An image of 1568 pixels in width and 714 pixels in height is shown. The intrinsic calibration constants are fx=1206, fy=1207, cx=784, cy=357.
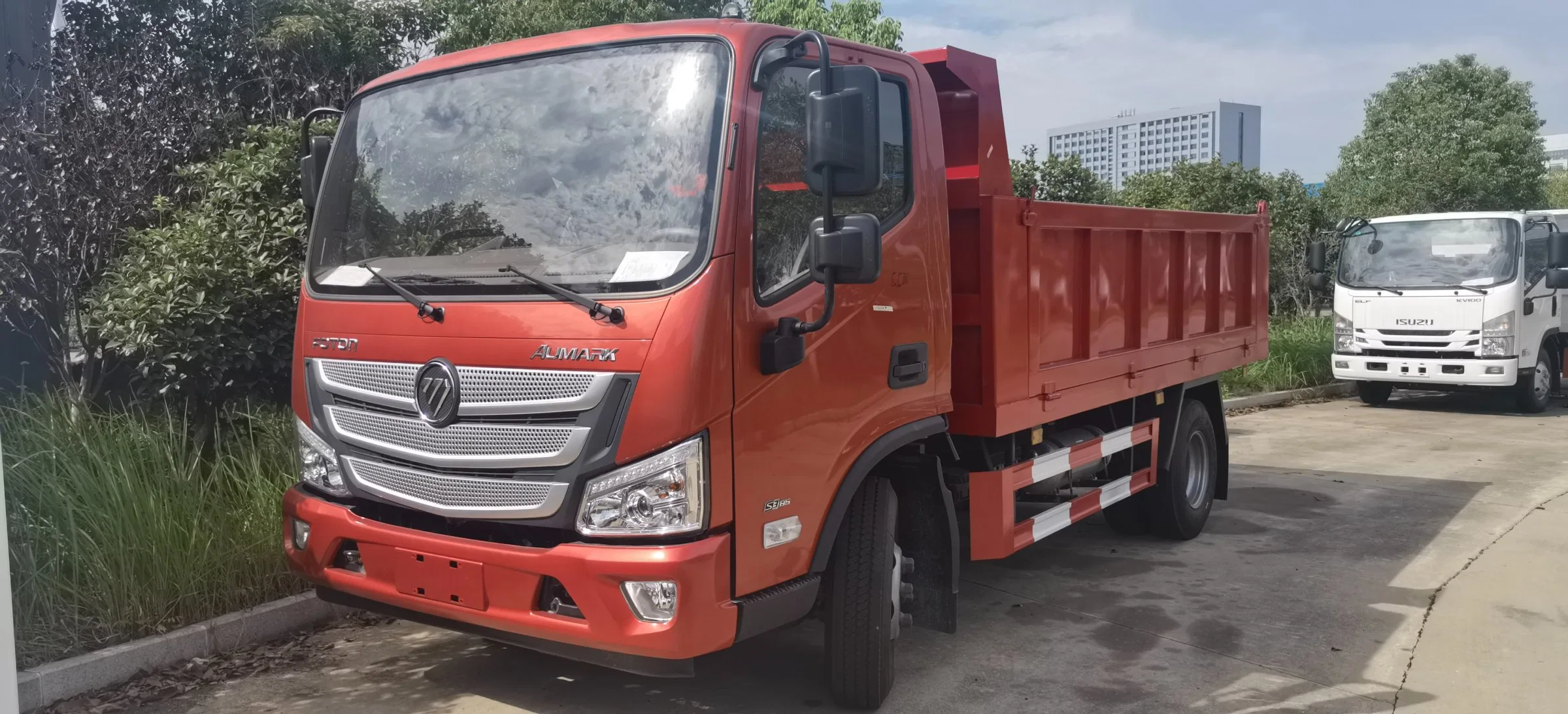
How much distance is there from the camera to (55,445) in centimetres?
544

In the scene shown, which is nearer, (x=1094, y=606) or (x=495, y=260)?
(x=495, y=260)

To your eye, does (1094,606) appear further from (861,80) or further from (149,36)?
(149,36)

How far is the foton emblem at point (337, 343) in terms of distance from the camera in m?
4.05

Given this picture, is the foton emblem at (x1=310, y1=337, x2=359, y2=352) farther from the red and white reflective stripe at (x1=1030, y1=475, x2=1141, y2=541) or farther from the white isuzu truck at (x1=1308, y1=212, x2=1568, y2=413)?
the white isuzu truck at (x1=1308, y1=212, x2=1568, y2=413)

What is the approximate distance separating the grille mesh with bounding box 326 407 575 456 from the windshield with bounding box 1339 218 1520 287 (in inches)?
503

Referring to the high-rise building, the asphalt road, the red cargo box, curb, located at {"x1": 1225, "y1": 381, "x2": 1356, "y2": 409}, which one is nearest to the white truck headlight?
curb, located at {"x1": 1225, "y1": 381, "x2": 1356, "y2": 409}

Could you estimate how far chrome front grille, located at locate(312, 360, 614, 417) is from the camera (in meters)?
3.51

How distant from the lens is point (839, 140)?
352cm

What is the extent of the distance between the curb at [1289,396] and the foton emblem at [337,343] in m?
11.8

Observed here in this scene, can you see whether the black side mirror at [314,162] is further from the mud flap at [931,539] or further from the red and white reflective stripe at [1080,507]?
the red and white reflective stripe at [1080,507]

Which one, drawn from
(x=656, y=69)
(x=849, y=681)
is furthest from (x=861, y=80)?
(x=849, y=681)


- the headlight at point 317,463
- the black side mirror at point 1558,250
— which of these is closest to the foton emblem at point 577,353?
the headlight at point 317,463

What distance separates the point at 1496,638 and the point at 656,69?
14.6 feet

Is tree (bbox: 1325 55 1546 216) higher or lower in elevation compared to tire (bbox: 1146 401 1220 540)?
higher
